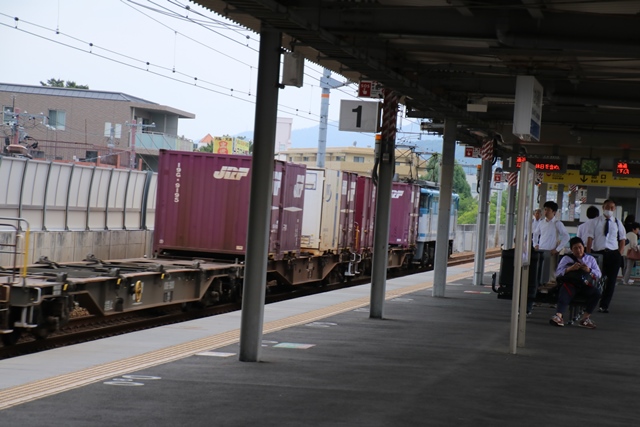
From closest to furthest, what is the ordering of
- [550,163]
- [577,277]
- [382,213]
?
1. [577,277]
2. [382,213]
3. [550,163]

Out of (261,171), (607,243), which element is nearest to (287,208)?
(607,243)

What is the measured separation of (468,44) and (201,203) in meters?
8.52

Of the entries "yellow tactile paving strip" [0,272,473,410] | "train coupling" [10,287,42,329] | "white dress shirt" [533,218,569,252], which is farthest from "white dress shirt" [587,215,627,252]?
"train coupling" [10,287,42,329]

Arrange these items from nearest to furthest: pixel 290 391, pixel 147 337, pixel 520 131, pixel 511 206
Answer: pixel 290 391, pixel 147 337, pixel 520 131, pixel 511 206

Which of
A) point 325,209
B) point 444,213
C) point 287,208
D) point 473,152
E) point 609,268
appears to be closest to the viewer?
point 609,268

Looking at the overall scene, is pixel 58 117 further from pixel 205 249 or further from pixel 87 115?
pixel 205 249

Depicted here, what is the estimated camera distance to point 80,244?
79.5ft

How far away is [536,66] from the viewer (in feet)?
49.3

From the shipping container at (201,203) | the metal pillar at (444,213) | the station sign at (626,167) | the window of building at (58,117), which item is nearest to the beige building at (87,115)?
the window of building at (58,117)

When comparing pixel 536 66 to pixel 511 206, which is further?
pixel 511 206

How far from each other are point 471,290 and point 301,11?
12763 millimetres

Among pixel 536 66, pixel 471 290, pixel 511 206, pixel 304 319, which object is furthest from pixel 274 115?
pixel 511 206

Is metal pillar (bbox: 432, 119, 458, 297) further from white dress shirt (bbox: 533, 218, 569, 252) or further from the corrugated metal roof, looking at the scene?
the corrugated metal roof

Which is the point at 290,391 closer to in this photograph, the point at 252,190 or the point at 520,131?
the point at 252,190
